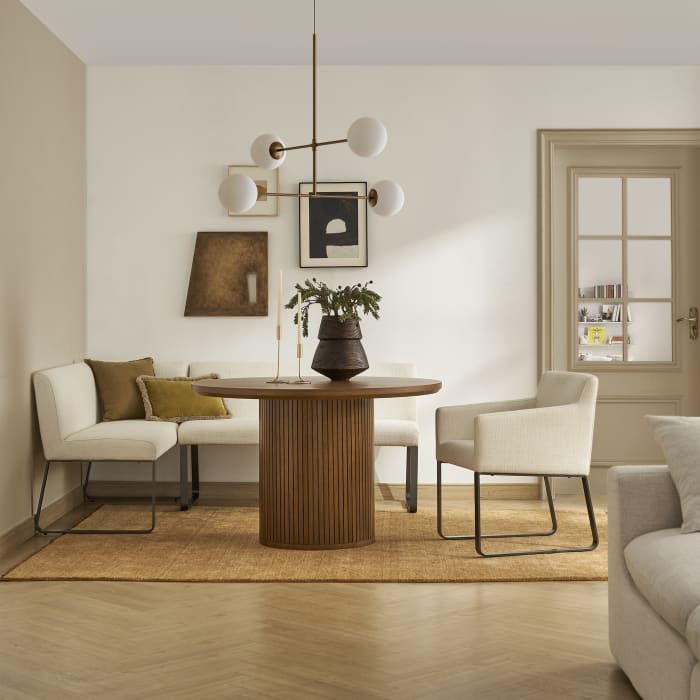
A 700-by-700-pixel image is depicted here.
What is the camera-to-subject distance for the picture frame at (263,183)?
586 centimetres

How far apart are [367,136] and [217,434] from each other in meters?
1.96

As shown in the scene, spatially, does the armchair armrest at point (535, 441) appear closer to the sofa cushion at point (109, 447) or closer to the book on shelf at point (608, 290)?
the sofa cushion at point (109, 447)

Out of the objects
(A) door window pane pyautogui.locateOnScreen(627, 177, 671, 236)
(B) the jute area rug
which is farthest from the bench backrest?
(A) door window pane pyautogui.locateOnScreen(627, 177, 671, 236)

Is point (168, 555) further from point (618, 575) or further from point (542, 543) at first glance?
point (618, 575)

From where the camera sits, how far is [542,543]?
4.62m

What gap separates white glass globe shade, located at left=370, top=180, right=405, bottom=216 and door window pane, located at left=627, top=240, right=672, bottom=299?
6.60ft

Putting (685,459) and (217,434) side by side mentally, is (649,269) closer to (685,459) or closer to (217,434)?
(217,434)

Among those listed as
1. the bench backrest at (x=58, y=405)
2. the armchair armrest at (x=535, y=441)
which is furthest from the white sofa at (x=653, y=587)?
the bench backrest at (x=58, y=405)

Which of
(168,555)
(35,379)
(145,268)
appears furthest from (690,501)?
(145,268)

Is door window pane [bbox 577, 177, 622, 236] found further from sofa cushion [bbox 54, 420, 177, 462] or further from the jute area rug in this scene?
sofa cushion [bbox 54, 420, 177, 462]

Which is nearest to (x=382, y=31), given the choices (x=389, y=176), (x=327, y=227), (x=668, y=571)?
(x=389, y=176)

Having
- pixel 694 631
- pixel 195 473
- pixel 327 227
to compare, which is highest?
pixel 327 227

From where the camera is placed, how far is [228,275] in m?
5.87

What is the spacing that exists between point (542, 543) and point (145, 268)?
9.52 feet
